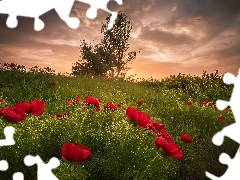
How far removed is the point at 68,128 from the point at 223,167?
10.5 feet

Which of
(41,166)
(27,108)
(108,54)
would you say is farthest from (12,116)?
(108,54)

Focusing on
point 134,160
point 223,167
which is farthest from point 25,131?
point 223,167

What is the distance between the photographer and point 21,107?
124 inches

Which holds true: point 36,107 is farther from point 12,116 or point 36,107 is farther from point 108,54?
point 108,54

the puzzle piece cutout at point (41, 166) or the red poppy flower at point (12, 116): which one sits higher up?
the red poppy flower at point (12, 116)

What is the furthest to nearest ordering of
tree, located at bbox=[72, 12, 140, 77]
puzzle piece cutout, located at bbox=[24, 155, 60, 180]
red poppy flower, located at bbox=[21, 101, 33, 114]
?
tree, located at bbox=[72, 12, 140, 77] → red poppy flower, located at bbox=[21, 101, 33, 114] → puzzle piece cutout, located at bbox=[24, 155, 60, 180]

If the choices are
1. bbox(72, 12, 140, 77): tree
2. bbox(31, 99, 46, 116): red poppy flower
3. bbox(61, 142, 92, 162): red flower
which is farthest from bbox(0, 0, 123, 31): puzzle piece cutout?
bbox(72, 12, 140, 77): tree

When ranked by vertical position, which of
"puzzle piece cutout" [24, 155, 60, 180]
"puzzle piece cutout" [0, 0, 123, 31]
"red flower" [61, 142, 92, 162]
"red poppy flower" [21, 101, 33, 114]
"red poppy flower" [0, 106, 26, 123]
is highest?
"puzzle piece cutout" [0, 0, 123, 31]

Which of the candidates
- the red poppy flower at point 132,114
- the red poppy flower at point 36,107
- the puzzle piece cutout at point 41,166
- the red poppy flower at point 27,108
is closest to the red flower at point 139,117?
the red poppy flower at point 132,114

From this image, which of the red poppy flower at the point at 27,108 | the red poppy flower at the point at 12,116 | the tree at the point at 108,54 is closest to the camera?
the red poppy flower at the point at 12,116

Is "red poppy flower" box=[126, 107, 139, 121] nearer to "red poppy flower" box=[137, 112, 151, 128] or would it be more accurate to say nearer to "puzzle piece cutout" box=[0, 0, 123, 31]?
"red poppy flower" box=[137, 112, 151, 128]

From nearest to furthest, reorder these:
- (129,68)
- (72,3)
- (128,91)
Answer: (72,3)
(128,91)
(129,68)

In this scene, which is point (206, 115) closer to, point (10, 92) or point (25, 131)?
point (10, 92)

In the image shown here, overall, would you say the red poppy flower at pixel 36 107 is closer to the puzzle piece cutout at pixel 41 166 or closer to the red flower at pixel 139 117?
the red flower at pixel 139 117
